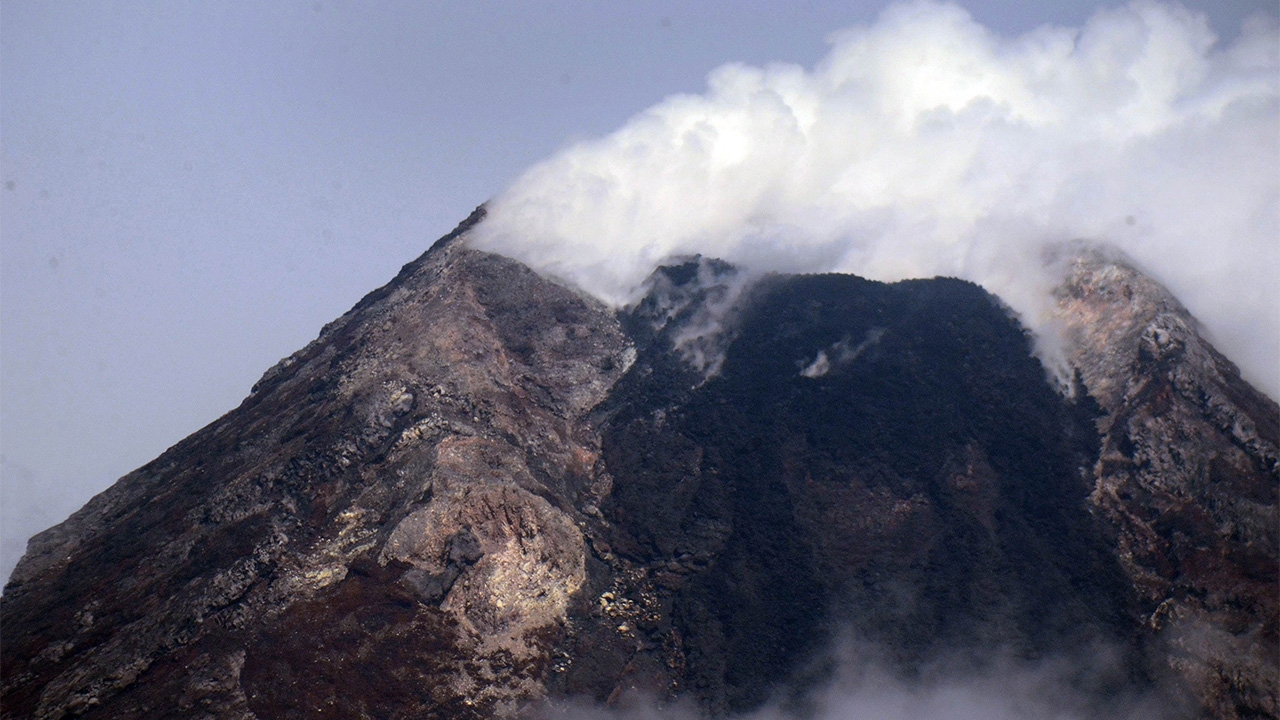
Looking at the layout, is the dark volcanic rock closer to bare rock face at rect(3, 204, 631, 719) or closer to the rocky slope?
the rocky slope

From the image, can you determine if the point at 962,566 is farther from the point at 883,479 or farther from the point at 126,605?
the point at 126,605

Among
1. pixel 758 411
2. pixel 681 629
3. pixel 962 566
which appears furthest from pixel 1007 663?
pixel 758 411

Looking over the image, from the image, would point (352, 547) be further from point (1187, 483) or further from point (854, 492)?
point (1187, 483)

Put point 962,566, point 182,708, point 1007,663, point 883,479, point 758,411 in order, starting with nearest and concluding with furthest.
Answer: point 182,708 < point 1007,663 < point 962,566 < point 883,479 < point 758,411

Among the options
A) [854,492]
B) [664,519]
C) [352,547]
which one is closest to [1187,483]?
[854,492]

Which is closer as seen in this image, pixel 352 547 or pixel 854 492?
pixel 352 547
